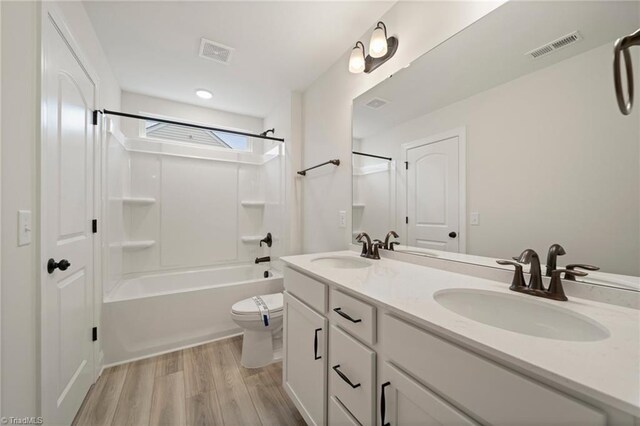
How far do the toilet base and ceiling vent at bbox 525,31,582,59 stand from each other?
2.22 m

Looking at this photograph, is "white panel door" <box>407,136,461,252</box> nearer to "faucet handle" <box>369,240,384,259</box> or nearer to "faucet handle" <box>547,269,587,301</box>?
"faucet handle" <box>369,240,384,259</box>

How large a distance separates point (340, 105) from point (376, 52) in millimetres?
557

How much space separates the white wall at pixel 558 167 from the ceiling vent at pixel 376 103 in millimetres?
595

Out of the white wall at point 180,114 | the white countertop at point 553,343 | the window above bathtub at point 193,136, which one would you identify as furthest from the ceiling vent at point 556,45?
the white wall at point 180,114

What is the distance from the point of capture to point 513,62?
100cm

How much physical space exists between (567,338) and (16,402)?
5.90ft

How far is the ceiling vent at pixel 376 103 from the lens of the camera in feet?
5.36

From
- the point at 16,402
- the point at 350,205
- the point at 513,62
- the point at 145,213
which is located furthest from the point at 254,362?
the point at 513,62

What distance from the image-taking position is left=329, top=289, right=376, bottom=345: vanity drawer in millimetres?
845

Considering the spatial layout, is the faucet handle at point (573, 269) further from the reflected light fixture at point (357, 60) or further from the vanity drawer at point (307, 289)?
the reflected light fixture at point (357, 60)

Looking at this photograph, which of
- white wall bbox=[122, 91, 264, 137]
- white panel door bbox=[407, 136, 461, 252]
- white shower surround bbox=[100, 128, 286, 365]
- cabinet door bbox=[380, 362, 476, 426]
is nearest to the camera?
cabinet door bbox=[380, 362, 476, 426]

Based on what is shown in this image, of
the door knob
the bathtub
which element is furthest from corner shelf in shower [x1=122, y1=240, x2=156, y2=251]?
the door knob

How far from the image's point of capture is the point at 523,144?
954 millimetres

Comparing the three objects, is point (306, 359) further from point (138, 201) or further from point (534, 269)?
point (138, 201)
